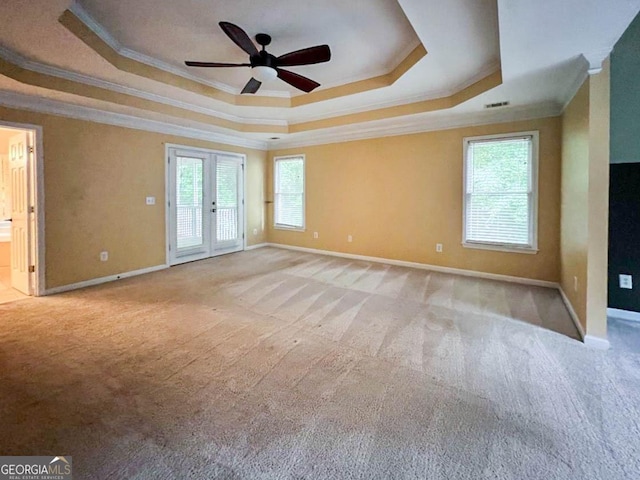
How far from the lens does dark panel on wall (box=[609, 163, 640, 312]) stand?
3209mm

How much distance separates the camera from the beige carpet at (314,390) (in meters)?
1.54

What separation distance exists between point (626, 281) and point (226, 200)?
20.6 ft

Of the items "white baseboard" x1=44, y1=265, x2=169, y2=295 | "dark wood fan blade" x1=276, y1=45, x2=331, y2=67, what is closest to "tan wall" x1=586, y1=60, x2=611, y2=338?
"dark wood fan blade" x1=276, y1=45, x2=331, y2=67

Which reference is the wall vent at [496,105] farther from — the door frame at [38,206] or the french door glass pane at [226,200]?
the door frame at [38,206]

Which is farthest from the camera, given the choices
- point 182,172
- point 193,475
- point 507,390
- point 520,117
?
point 182,172

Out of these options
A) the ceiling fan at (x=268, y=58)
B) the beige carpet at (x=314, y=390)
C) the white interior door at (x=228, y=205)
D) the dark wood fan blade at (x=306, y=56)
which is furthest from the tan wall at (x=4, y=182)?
the dark wood fan blade at (x=306, y=56)

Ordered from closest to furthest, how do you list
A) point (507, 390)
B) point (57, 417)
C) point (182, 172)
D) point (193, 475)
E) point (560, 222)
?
point (193, 475), point (57, 417), point (507, 390), point (560, 222), point (182, 172)

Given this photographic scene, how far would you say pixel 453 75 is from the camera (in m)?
3.92

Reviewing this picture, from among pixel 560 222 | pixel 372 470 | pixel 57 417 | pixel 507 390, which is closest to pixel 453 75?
pixel 560 222

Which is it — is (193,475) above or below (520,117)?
below

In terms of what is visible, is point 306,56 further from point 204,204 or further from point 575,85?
point 204,204

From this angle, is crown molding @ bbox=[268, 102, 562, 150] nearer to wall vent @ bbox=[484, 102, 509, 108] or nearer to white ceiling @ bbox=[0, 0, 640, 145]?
white ceiling @ bbox=[0, 0, 640, 145]

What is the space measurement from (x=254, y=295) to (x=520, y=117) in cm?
450

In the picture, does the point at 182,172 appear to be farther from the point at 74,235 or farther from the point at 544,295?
the point at 544,295
